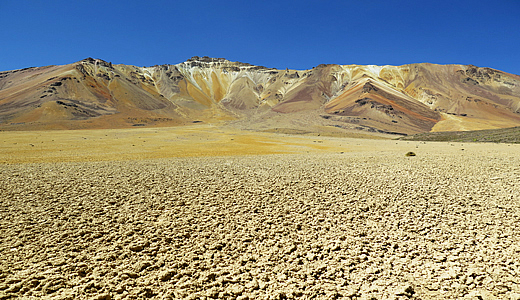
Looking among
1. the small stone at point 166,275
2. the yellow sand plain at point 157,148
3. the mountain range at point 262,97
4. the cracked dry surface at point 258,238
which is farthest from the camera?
the mountain range at point 262,97

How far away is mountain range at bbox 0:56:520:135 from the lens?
278 feet

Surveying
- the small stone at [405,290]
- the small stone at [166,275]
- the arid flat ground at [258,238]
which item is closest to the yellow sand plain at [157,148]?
the arid flat ground at [258,238]

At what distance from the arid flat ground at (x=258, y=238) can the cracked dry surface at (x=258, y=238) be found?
0.02m

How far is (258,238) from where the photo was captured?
215 inches

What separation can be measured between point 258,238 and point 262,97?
13964cm

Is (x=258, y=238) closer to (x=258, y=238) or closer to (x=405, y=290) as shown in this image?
(x=258, y=238)

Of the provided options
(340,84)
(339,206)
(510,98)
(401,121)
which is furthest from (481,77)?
(339,206)

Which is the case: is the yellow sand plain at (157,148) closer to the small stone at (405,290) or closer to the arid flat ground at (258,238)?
the arid flat ground at (258,238)

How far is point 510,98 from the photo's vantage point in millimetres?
121000

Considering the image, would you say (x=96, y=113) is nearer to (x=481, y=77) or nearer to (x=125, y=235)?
(x=125, y=235)

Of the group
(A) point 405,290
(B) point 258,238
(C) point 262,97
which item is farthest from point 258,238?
(C) point 262,97

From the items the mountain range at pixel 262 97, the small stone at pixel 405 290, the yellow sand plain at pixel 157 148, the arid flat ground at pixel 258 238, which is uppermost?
the mountain range at pixel 262 97

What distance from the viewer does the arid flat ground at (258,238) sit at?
400 centimetres

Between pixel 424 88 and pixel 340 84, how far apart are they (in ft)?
123
